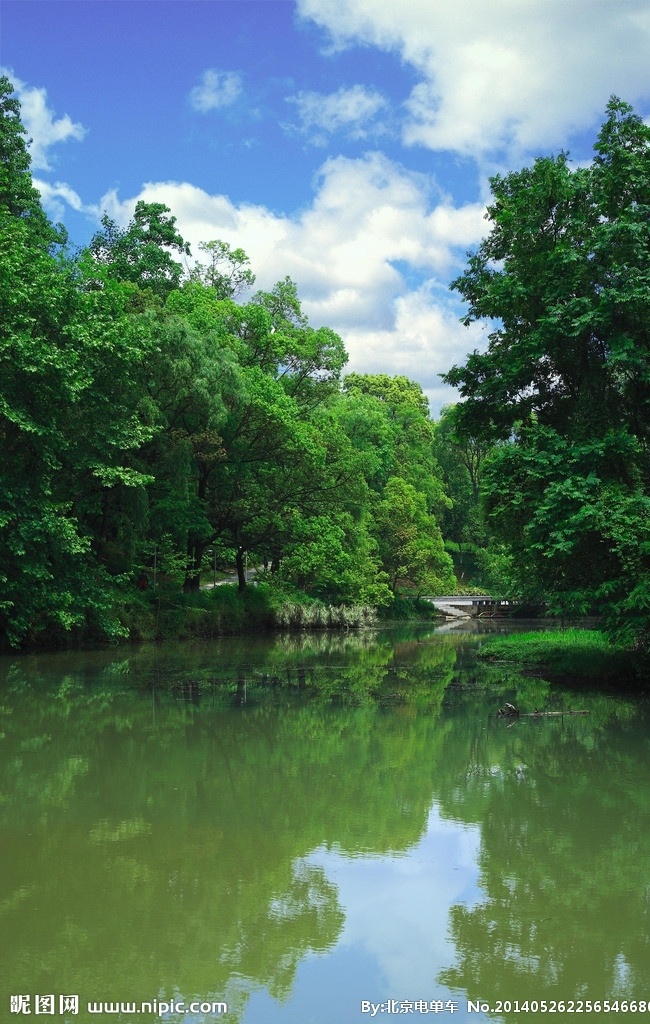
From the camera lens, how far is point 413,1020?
15.3 ft

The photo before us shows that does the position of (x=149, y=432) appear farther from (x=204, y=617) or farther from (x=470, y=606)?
(x=470, y=606)

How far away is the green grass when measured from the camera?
1903cm

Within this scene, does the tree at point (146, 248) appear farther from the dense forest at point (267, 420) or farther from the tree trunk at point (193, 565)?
the tree trunk at point (193, 565)

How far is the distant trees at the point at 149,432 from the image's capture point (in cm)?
2227

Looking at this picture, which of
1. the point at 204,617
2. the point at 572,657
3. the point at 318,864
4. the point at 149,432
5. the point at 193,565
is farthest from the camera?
the point at 193,565

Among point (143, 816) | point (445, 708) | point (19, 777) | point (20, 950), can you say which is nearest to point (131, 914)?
point (20, 950)

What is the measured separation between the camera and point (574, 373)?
1839cm

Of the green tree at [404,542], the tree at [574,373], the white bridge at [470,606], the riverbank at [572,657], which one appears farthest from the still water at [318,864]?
the white bridge at [470,606]

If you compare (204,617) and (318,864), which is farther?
(204,617)

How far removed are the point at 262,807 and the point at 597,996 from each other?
→ 4.46 m

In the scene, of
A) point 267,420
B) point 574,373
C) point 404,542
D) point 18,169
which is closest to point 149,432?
point 267,420

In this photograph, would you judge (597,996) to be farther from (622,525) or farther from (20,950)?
(622,525)

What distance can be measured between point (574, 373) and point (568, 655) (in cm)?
664

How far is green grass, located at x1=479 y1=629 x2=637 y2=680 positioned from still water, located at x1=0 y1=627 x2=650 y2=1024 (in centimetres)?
472
